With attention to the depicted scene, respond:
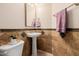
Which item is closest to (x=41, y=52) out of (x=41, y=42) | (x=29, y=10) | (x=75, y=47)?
(x=41, y=42)

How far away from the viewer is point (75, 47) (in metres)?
2.16

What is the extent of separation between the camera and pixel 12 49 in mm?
1966

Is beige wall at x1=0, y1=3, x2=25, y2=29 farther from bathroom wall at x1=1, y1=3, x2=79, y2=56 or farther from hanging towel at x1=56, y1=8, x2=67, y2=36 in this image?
hanging towel at x1=56, y1=8, x2=67, y2=36

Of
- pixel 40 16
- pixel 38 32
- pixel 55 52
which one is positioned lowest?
pixel 55 52

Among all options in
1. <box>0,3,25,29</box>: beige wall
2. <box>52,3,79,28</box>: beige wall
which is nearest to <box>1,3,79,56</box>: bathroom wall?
<box>52,3,79,28</box>: beige wall

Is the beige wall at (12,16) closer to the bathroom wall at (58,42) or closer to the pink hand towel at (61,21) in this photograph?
the bathroom wall at (58,42)

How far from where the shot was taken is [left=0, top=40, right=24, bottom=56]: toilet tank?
1.83 metres

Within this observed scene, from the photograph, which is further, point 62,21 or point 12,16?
point 62,21

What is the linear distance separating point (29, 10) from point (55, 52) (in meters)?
0.84

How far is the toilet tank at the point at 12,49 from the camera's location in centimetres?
183

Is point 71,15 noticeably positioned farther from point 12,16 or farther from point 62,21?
point 12,16

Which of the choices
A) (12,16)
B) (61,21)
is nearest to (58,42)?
(61,21)

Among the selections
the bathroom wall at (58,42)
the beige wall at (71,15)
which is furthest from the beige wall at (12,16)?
the beige wall at (71,15)

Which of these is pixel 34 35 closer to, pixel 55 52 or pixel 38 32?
pixel 38 32
